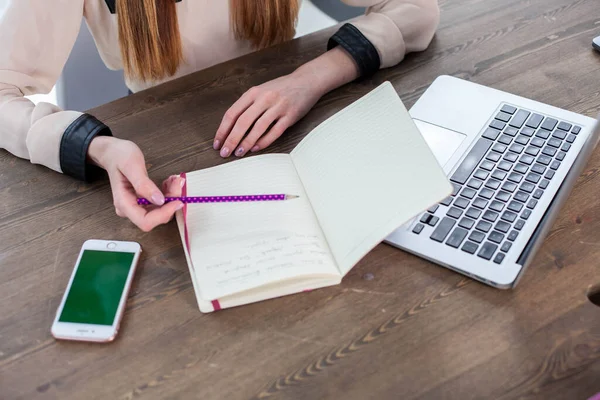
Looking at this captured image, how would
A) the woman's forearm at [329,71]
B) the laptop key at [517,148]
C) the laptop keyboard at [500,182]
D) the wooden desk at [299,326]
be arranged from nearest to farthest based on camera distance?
the wooden desk at [299,326], the laptop keyboard at [500,182], the laptop key at [517,148], the woman's forearm at [329,71]

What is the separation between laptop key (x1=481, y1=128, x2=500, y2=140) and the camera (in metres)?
0.82

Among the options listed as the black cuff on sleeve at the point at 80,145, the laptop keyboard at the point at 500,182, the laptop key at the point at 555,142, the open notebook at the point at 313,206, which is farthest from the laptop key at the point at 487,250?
the black cuff on sleeve at the point at 80,145

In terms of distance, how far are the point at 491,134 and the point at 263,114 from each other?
323mm

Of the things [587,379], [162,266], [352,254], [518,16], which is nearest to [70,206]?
[162,266]

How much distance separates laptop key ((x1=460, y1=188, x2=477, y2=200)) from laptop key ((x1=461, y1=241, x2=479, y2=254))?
0.07m

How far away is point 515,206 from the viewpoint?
28.5 inches

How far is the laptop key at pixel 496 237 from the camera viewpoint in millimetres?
685

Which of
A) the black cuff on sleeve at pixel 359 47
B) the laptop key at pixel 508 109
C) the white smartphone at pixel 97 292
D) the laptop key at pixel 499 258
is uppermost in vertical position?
the black cuff on sleeve at pixel 359 47

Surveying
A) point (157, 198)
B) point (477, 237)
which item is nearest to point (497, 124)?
point (477, 237)

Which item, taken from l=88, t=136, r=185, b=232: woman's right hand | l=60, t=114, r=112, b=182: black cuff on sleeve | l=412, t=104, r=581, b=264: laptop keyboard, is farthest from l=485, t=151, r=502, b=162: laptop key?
l=60, t=114, r=112, b=182: black cuff on sleeve

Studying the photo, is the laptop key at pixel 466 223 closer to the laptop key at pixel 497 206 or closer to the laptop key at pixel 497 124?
the laptop key at pixel 497 206

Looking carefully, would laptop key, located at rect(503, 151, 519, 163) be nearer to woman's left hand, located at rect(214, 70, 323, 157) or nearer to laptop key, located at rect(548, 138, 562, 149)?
laptop key, located at rect(548, 138, 562, 149)

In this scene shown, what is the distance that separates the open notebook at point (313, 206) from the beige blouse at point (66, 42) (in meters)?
0.22

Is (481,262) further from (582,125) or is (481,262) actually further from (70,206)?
(70,206)
